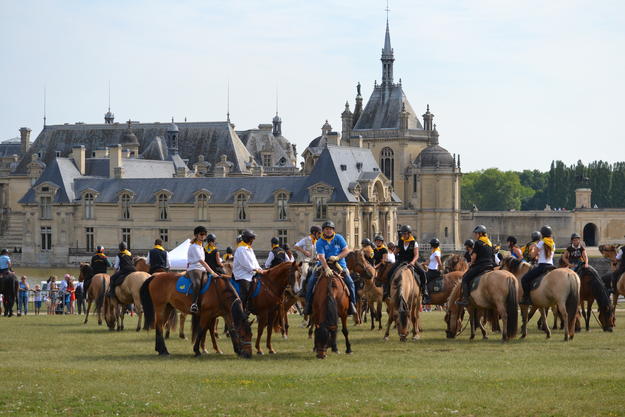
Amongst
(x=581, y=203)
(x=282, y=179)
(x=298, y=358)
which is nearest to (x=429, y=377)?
(x=298, y=358)

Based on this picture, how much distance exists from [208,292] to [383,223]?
62723 mm

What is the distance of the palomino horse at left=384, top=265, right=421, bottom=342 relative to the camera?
24797 mm

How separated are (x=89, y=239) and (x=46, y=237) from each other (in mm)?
3627

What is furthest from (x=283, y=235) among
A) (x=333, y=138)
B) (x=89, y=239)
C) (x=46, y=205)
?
(x=46, y=205)

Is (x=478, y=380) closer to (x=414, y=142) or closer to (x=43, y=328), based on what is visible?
(x=43, y=328)

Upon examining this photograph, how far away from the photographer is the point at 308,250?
24500 millimetres

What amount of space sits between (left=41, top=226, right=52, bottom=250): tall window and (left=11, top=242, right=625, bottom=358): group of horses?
2375 inches

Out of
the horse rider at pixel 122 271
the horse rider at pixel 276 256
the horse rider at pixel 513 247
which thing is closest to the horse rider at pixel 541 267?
the horse rider at pixel 513 247

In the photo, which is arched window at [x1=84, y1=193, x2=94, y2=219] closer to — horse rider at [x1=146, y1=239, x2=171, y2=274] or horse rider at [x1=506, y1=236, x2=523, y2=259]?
horse rider at [x1=146, y1=239, x2=171, y2=274]

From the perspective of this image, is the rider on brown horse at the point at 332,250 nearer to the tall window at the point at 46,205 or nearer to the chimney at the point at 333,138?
the tall window at the point at 46,205

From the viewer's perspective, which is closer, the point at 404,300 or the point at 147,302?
the point at 147,302

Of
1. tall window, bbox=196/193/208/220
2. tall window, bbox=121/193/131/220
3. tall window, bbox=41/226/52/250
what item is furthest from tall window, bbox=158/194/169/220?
tall window, bbox=41/226/52/250

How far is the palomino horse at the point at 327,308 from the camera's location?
21.5 m

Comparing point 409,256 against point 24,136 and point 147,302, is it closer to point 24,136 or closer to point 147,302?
point 147,302
